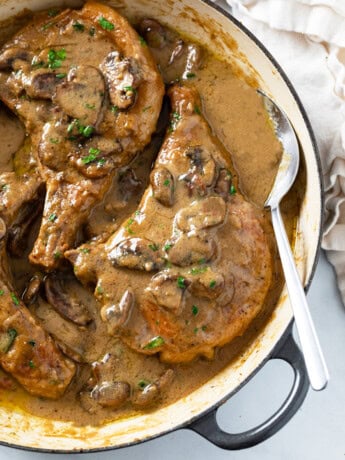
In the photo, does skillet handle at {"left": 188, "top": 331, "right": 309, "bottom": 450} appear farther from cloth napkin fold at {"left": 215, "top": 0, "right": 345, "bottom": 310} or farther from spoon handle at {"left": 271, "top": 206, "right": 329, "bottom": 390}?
cloth napkin fold at {"left": 215, "top": 0, "right": 345, "bottom": 310}

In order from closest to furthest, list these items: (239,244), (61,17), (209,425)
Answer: (209,425) → (239,244) → (61,17)

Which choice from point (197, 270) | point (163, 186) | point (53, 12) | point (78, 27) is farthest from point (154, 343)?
point (53, 12)

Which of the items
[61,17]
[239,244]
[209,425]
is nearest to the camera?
[209,425]

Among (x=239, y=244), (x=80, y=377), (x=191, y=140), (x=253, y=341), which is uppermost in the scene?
(x=191, y=140)

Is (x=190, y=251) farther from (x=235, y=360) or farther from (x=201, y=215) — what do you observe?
(x=235, y=360)

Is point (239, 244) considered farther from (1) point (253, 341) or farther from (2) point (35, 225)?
(2) point (35, 225)

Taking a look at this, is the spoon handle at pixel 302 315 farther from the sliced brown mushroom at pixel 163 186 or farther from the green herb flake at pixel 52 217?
the green herb flake at pixel 52 217

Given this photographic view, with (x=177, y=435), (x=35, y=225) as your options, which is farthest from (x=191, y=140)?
(x=177, y=435)
